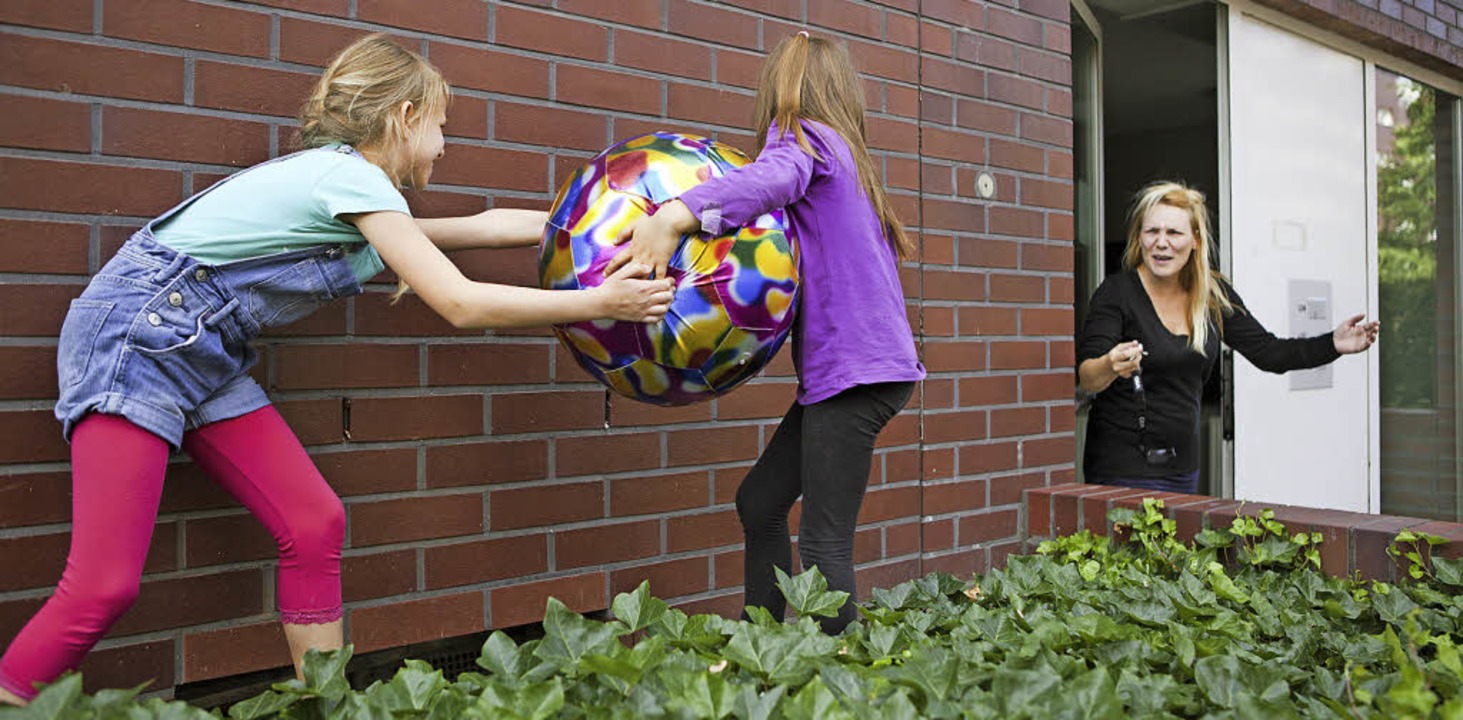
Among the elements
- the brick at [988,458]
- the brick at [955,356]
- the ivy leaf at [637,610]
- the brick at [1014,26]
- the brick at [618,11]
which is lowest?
the ivy leaf at [637,610]

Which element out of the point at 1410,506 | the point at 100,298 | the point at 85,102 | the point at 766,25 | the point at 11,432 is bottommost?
the point at 1410,506

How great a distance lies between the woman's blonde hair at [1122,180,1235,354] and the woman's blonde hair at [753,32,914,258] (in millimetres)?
1913

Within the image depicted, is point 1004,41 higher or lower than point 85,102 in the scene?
higher

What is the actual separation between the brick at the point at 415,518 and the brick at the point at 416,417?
0.54 feet

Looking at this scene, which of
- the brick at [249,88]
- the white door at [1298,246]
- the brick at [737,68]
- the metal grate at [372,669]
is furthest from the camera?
the white door at [1298,246]

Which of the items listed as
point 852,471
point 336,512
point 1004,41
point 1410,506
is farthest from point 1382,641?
point 1410,506

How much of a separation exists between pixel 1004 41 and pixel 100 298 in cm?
325

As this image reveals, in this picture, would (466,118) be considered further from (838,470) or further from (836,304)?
(838,470)

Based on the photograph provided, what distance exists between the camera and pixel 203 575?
105 inches

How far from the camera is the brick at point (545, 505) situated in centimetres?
311

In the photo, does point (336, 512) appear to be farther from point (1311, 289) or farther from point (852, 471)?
point (1311, 289)

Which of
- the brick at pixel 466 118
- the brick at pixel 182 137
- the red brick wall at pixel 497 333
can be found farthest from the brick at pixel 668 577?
the brick at pixel 182 137

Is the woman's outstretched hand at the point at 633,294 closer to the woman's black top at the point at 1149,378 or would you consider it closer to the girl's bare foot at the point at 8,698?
the girl's bare foot at the point at 8,698

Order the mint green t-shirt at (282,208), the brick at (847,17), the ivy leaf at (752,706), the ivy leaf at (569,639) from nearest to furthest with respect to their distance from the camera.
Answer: the ivy leaf at (752,706) → the ivy leaf at (569,639) → the mint green t-shirt at (282,208) → the brick at (847,17)
